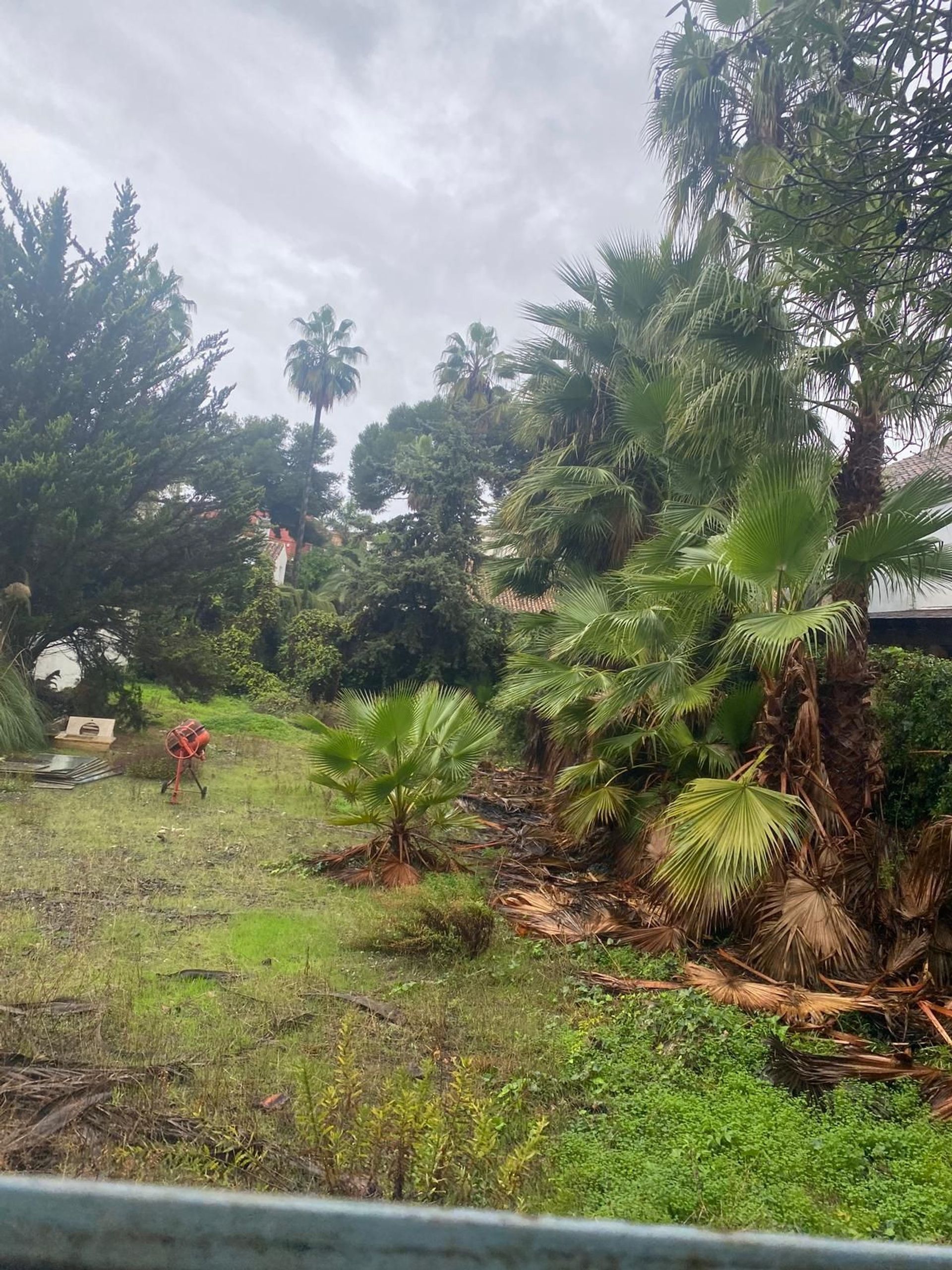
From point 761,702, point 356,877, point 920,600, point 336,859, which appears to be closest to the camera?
point 761,702

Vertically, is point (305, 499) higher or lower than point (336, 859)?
higher

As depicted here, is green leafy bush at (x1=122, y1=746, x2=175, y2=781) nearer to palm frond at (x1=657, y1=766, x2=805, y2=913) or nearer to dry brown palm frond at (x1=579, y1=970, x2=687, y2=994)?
dry brown palm frond at (x1=579, y1=970, x2=687, y2=994)

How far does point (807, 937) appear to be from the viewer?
5137 millimetres

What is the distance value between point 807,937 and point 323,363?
38.2m

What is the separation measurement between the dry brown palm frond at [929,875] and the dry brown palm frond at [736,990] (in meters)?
1.01

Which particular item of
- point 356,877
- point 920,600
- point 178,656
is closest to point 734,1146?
point 356,877

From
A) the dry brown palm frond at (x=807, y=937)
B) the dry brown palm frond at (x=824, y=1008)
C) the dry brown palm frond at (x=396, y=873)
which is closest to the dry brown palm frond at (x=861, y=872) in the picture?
the dry brown palm frond at (x=807, y=937)

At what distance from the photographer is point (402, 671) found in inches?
819

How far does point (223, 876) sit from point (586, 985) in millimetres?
3587

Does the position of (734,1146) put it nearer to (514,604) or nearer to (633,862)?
(633,862)

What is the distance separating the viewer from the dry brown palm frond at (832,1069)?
12.7 feet

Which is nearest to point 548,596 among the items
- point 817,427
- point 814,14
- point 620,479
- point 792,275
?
point 620,479

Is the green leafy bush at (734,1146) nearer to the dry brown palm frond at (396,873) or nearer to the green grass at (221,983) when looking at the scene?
the green grass at (221,983)

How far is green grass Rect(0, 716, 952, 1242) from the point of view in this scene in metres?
2.90
